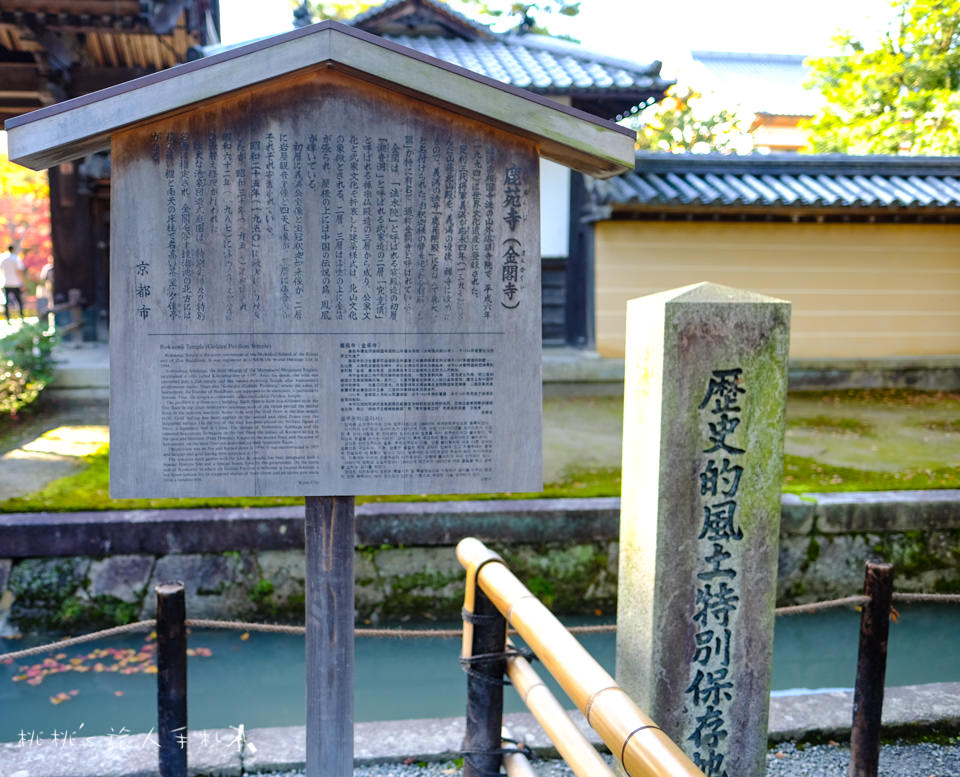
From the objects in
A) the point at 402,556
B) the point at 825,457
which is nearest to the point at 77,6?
the point at 402,556

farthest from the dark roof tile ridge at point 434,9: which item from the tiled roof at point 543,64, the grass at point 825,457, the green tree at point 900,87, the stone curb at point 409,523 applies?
the stone curb at point 409,523

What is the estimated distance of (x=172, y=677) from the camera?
2.59m

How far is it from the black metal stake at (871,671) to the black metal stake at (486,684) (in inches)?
54.9

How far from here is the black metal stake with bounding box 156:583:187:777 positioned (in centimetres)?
254

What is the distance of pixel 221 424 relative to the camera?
222cm

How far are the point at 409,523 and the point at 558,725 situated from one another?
2.88 metres

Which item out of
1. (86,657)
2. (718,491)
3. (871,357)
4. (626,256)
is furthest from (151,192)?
(871,357)

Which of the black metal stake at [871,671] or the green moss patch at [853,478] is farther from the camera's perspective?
the green moss patch at [853,478]

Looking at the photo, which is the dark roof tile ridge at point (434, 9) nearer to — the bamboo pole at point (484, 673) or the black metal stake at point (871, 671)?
the bamboo pole at point (484, 673)

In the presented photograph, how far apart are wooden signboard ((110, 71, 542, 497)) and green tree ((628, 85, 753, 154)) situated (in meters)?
17.2

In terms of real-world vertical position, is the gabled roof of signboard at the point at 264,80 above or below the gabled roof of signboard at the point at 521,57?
below

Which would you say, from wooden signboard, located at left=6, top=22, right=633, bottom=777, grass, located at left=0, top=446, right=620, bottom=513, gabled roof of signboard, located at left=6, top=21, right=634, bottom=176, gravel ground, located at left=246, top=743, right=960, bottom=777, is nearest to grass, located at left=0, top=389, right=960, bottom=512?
grass, located at left=0, top=446, right=620, bottom=513

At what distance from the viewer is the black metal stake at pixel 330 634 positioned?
2424 mm

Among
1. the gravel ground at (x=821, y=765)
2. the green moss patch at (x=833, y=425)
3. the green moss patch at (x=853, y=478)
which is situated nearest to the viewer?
the gravel ground at (x=821, y=765)
